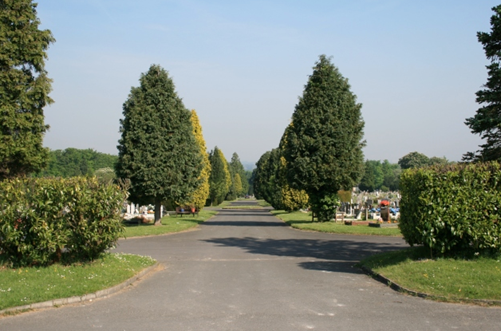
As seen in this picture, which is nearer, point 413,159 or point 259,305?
point 259,305

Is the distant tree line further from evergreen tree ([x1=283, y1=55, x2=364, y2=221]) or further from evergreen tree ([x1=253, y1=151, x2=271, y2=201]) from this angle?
evergreen tree ([x1=283, y1=55, x2=364, y2=221])

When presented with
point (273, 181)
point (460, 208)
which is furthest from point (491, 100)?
point (273, 181)

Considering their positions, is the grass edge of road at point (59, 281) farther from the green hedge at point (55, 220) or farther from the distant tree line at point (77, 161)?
the distant tree line at point (77, 161)

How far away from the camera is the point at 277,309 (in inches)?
334

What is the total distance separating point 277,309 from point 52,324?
3673mm

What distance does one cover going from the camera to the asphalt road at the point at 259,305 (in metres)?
7.53

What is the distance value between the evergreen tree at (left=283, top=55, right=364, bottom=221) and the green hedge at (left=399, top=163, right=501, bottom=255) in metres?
19.6

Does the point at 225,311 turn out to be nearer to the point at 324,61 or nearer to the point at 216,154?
the point at 324,61

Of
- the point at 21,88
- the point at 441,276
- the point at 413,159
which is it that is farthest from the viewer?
the point at 413,159

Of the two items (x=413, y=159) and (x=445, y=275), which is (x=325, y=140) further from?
(x=413, y=159)

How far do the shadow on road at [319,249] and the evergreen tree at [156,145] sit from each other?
799cm

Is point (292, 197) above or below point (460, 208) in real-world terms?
above

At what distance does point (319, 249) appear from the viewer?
18.5 metres

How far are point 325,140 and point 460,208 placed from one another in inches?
805
